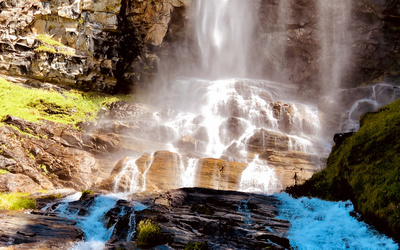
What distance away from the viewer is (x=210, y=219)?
989 centimetres

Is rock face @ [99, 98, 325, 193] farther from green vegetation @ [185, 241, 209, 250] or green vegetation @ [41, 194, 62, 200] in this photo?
green vegetation @ [185, 241, 209, 250]

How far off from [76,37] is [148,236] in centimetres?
2578

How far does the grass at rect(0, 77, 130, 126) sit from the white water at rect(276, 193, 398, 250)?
1996 cm

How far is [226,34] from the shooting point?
39.6 meters

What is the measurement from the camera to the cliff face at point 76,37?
26.8 meters

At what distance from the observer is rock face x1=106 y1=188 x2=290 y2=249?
26.8 feet

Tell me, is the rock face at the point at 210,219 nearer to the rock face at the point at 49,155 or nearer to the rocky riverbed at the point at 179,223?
the rocky riverbed at the point at 179,223

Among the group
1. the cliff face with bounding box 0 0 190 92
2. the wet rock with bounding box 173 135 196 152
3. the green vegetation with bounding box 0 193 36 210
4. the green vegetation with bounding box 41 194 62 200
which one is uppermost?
the cliff face with bounding box 0 0 190 92

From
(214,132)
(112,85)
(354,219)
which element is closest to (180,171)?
(214,132)

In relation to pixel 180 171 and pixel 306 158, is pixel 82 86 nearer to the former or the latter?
pixel 180 171

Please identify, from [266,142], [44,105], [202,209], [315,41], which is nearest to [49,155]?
[44,105]

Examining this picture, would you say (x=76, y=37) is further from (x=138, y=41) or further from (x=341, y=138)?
(x=341, y=138)

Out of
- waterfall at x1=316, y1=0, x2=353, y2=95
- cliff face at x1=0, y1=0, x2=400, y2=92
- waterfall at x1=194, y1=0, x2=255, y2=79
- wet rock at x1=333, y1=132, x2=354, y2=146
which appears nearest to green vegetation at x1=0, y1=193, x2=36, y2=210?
wet rock at x1=333, y1=132, x2=354, y2=146

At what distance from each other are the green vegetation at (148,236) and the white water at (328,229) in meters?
3.65
